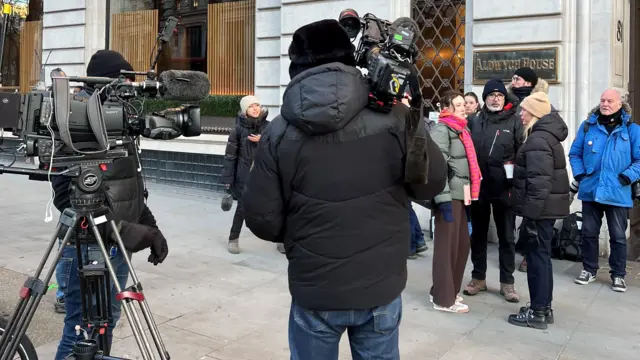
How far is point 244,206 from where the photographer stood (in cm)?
273

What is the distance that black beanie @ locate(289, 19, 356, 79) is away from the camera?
8.54 feet

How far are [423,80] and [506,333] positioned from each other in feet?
17.5

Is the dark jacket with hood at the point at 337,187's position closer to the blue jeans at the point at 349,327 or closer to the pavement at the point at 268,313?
the blue jeans at the point at 349,327

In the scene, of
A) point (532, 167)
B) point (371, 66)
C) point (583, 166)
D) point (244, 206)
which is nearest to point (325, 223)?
point (244, 206)

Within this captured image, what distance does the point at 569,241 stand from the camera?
7.41 metres

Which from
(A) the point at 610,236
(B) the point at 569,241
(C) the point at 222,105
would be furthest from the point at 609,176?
(C) the point at 222,105

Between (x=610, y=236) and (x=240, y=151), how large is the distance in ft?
13.9

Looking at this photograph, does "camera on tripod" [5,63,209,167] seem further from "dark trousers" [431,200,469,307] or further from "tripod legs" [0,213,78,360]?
"dark trousers" [431,200,469,307]

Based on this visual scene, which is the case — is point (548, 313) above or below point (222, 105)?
below

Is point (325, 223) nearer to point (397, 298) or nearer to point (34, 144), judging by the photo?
point (397, 298)

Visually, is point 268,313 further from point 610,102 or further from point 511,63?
point 511,63

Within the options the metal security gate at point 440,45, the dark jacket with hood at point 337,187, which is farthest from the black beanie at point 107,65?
the metal security gate at point 440,45

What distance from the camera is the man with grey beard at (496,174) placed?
19.9 ft

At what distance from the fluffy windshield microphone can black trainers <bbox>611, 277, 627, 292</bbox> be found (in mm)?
5001
